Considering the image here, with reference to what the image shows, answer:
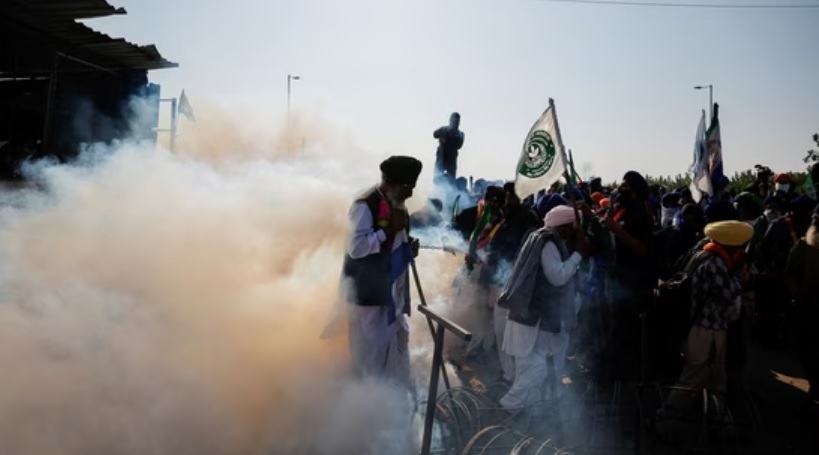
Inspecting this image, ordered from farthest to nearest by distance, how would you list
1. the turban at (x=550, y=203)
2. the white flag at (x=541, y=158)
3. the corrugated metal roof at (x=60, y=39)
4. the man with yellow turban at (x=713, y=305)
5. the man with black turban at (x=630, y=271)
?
the corrugated metal roof at (x=60, y=39), the turban at (x=550, y=203), the white flag at (x=541, y=158), the man with black turban at (x=630, y=271), the man with yellow turban at (x=713, y=305)

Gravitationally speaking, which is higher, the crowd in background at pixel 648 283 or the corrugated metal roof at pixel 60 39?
the corrugated metal roof at pixel 60 39

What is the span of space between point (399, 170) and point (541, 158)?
77.5 inches

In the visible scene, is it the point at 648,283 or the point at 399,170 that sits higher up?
the point at 399,170

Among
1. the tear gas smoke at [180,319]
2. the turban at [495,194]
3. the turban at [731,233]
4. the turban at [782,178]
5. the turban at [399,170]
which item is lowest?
the tear gas smoke at [180,319]

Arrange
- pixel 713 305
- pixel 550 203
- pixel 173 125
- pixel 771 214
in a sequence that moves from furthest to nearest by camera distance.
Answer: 1. pixel 173 125
2. pixel 771 214
3. pixel 550 203
4. pixel 713 305

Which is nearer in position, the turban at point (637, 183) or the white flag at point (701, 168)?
the turban at point (637, 183)

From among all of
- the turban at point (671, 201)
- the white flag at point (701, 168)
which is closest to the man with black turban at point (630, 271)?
the white flag at point (701, 168)

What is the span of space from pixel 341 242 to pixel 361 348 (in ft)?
5.63

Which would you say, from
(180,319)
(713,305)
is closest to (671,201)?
(713,305)

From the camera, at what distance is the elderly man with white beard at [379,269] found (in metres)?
4.45

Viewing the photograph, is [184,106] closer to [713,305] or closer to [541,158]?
[541,158]

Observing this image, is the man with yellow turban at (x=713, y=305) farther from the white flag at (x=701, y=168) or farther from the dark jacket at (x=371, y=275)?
the white flag at (x=701, y=168)

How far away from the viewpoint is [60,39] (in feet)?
37.6

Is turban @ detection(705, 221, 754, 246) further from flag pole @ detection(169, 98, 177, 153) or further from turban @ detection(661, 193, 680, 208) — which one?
flag pole @ detection(169, 98, 177, 153)
